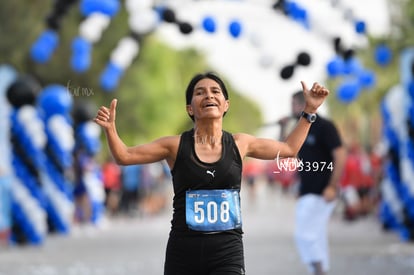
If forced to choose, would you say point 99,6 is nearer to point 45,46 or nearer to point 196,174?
point 45,46

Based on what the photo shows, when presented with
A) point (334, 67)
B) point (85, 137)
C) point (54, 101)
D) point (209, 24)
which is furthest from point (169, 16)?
point (85, 137)

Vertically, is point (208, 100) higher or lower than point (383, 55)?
lower

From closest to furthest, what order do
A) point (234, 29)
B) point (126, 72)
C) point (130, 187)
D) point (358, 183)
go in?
point (234, 29)
point (358, 183)
point (130, 187)
point (126, 72)

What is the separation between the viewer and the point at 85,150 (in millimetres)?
20719

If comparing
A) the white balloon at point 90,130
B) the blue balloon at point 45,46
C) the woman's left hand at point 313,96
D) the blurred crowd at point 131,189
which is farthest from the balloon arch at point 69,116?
the woman's left hand at point 313,96

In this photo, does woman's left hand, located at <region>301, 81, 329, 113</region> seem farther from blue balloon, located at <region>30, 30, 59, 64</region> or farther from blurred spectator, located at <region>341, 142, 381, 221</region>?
blurred spectator, located at <region>341, 142, 381, 221</region>

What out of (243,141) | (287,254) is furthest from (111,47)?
(243,141)

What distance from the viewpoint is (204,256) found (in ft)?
16.3

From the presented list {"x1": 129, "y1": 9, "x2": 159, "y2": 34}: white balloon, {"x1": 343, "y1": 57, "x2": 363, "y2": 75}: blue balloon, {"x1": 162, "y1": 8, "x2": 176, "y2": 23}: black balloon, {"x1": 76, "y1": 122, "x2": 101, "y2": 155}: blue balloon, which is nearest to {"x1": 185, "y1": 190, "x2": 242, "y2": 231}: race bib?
{"x1": 162, "y1": 8, "x2": 176, "y2": 23}: black balloon

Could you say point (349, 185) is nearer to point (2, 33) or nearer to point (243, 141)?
point (2, 33)

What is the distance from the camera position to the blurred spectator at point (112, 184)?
80.4 ft

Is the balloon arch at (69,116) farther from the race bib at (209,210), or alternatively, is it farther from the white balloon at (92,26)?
the race bib at (209,210)

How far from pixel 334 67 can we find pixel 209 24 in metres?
2.35

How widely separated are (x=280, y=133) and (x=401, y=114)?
8.59 meters
